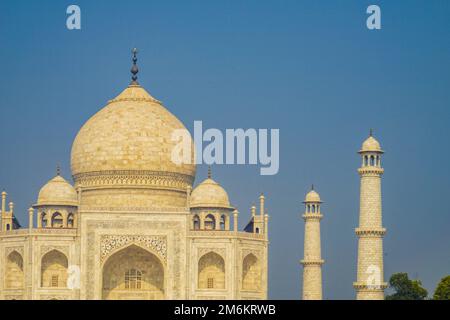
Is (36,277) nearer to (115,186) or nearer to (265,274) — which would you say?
(115,186)

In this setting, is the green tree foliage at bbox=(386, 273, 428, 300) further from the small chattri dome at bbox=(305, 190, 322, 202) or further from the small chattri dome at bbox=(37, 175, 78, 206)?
the small chattri dome at bbox=(37, 175, 78, 206)

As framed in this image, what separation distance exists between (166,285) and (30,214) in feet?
18.5

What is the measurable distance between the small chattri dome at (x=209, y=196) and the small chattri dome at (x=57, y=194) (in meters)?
4.55

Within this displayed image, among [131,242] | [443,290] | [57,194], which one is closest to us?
[131,242]

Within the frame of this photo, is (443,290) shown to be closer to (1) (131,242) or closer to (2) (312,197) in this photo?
(2) (312,197)

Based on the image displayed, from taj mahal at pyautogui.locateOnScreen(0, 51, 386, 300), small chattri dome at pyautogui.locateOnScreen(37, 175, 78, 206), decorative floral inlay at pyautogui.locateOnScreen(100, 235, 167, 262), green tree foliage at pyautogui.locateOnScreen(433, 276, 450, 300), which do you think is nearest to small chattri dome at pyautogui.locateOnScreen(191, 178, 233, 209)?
taj mahal at pyautogui.locateOnScreen(0, 51, 386, 300)

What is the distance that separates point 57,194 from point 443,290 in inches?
581

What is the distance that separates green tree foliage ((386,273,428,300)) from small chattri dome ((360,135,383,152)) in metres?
6.36

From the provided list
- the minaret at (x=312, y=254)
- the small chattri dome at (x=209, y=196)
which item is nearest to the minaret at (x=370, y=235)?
the minaret at (x=312, y=254)

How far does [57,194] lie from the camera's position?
49250mm

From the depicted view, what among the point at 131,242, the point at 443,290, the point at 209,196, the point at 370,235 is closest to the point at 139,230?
the point at 131,242
